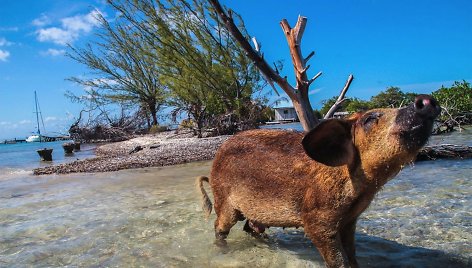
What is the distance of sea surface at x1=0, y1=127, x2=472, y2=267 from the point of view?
3.81 m

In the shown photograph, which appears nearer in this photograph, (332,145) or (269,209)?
(332,145)

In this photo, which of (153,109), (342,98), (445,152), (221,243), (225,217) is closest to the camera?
(225,217)

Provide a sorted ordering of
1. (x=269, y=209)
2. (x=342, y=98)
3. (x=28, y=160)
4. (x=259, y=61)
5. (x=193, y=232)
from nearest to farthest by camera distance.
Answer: (x=269, y=209), (x=193, y=232), (x=342, y=98), (x=259, y=61), (x=28, y=160)

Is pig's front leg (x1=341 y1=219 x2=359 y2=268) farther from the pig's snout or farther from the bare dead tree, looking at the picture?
the bare dead tree

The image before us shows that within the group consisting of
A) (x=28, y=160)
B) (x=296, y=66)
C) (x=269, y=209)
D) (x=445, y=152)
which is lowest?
(x=445, y=152)

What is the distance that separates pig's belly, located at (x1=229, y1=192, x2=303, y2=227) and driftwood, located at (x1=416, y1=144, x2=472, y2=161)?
22.1 ft

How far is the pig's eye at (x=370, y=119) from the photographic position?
2.49 m

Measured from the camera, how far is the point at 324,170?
9.50 feet

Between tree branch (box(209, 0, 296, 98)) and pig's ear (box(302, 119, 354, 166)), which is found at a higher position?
tree branch (box(209, 0, 296, 98))

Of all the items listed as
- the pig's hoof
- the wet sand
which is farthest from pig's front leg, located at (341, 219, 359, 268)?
the pig's hoof

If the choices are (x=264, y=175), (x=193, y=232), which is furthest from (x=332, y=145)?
(x=193, y=232)

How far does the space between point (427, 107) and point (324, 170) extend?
91cm

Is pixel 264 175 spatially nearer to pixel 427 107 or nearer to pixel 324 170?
pixel 324 170

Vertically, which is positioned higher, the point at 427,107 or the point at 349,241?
the point at 427,107
